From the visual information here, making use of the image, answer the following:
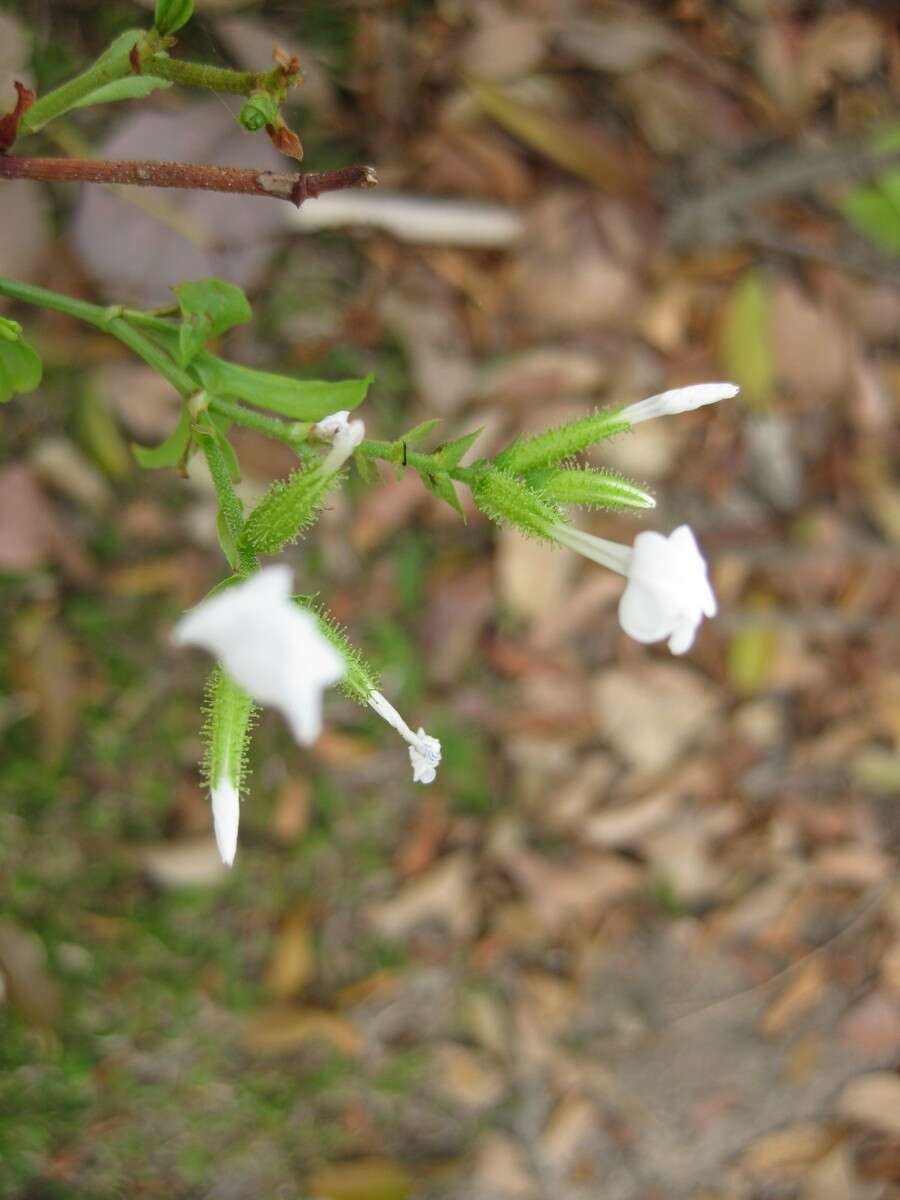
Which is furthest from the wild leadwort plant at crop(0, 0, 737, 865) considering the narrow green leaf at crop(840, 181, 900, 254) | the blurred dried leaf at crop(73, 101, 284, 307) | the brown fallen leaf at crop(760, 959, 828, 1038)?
the brown fallen leaf at crop(760, 959, 828, 1038)

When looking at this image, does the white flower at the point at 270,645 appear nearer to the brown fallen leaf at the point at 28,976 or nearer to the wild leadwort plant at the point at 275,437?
the wild leadwort plant at the point at 275,437

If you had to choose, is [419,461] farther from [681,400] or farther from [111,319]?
[111,319]

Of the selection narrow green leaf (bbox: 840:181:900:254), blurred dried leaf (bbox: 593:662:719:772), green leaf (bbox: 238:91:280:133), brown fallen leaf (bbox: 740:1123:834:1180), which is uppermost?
narrow green leaf (bbox: 840:181:900:254)

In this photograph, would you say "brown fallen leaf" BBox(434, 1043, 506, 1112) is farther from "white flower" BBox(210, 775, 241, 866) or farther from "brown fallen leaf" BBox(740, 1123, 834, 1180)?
"white flower" BBox(210, 775, 241, 866)

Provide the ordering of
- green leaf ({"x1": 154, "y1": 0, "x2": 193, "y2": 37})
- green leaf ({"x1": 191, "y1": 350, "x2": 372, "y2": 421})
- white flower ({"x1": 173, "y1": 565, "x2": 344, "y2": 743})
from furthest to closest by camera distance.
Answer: green leaf ({"x1": 191, "y1": 350, "x2": 372, "y2": 421}) < green leaf ({"x1": 154, "y1": 0, "x2": 193, "y2": 37}) < white flower ({"x1": 173, "y1": 565, "x2": 344, "y2": 743})

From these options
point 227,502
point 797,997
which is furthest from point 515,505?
point 797,997

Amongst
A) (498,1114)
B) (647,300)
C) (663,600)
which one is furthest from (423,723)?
(663,600)
